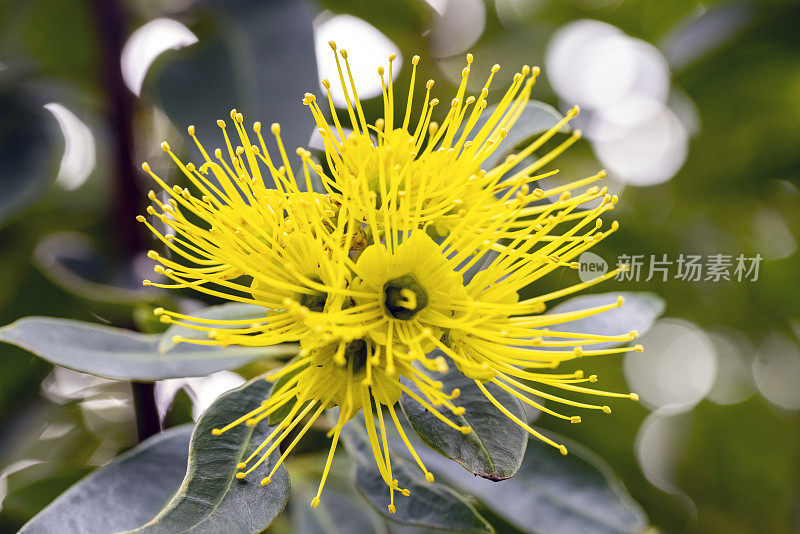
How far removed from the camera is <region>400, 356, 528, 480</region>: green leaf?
0.84m

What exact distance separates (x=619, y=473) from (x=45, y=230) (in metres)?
1.81

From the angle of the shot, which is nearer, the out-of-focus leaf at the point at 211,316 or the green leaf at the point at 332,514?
the out-of-focus leaf at the point at 211,316

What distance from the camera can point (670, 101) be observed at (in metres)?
2.08

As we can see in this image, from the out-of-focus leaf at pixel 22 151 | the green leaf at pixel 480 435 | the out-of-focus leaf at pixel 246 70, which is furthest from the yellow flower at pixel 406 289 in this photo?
the out-of-focus leaf at pixel 22 151

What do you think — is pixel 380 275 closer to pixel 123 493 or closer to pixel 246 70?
pixel 123 493

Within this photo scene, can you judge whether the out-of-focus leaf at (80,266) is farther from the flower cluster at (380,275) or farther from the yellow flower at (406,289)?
the yellow flower at (406,289)

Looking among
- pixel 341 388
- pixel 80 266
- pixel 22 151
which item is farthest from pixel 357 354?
pixel 22 151

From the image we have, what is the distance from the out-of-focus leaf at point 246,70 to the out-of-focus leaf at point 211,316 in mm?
292

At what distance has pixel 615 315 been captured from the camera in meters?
1.31

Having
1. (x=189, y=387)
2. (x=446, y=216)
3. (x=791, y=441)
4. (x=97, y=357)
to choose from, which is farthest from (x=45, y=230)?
(x=791, y=441)

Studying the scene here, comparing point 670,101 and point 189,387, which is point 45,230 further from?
point 670,101

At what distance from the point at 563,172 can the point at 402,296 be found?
4.61 feet

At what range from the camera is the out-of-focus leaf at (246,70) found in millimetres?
1286

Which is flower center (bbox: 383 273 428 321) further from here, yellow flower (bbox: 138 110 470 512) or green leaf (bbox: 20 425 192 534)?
green leaf (bbox: 20 425 192 534)
